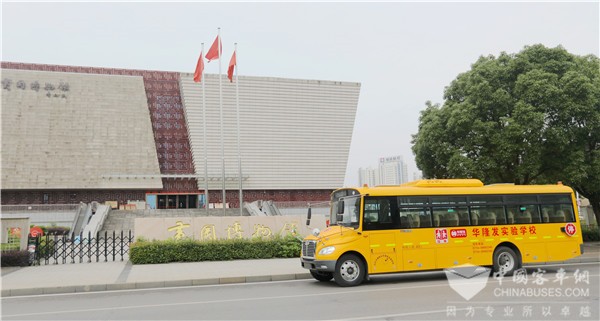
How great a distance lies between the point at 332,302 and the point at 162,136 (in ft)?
115

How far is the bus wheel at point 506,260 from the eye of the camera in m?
10.7

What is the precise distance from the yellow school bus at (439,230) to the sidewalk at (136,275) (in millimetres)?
1888

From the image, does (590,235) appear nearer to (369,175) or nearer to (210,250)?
(210,250)

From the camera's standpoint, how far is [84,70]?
1550 inches

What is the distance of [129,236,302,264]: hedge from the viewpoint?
46.3 feet

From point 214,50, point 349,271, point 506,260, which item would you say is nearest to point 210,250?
point 349,271

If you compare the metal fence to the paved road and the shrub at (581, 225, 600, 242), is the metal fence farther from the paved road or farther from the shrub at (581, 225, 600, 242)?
the shrub at (581, 225, 600, 242)

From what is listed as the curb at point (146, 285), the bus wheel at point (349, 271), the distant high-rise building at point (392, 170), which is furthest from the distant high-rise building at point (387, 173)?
the bus wheel at point (349, 271)

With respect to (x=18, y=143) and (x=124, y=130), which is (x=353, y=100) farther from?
(x=18, y=143)

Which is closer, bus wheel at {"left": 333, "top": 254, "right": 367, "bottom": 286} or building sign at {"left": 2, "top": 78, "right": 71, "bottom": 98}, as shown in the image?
bus wheel at {"left": 333, "top": 254, "right": 367, "bottom": 286}

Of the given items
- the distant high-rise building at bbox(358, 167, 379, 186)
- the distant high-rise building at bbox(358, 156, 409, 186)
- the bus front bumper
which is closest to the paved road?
the bus front bumper

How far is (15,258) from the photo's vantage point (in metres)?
13.8

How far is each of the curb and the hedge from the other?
3.92 metres

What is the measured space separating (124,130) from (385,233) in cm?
3358
